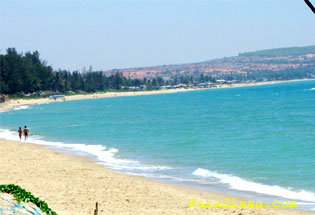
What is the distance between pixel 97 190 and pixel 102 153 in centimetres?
1150

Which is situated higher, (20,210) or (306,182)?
(20,210)

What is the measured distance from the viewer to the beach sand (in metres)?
14.1

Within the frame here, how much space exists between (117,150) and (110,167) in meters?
6.99

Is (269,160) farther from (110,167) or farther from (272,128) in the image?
(272,128)

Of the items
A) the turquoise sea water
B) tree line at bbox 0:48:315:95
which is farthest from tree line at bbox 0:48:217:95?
the turquoise sea water

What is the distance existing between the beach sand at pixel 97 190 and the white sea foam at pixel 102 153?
1081 mm

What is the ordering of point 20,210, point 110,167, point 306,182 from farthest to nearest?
point 110,167 → point 306,182 → point 20,210

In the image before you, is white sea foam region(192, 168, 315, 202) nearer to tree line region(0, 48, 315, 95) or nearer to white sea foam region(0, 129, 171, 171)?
white sea foam region(0, 129, 171, 171)

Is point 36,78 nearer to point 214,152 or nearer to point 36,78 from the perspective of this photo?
point 36,78

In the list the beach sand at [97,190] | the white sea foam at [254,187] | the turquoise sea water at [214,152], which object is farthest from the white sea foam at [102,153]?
the white sea foam at [254,187]

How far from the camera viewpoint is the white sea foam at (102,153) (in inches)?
903

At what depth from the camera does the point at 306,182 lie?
18906 millimetres

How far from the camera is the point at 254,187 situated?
18391mm

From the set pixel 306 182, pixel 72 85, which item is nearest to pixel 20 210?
pixel 306 182
